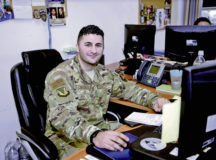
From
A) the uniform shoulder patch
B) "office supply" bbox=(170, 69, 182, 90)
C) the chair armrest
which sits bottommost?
the chair armrest

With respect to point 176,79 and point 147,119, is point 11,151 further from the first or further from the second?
point 176,79

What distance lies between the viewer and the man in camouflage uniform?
3.89 ft

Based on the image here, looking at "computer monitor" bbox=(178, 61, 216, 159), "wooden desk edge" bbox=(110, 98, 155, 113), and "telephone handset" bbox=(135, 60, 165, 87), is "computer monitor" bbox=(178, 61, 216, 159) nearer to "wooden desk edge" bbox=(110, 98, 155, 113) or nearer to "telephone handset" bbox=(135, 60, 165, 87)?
"wooden desk edge" bbox=(110, 98, 155, 113)

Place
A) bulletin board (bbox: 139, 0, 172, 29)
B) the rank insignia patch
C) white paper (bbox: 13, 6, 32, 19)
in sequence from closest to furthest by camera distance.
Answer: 1. the rank insignia patch
2. white paper (bbox: 13, 6, 32, 19)
3. bulletin board (bbox: 139, 0, 172, 29)

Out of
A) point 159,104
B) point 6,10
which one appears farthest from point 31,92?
point 6,10

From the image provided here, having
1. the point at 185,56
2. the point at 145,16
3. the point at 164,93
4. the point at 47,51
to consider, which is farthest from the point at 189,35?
the point at 145,16

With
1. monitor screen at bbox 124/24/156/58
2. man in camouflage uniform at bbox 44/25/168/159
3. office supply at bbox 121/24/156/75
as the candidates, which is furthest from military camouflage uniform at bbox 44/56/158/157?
monitor screen at bbox 124/24/156/58

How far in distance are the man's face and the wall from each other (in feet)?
3.06

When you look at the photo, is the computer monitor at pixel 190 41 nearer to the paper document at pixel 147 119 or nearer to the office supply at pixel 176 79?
the office supply at pixel 176 79

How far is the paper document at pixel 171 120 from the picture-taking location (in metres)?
0.72

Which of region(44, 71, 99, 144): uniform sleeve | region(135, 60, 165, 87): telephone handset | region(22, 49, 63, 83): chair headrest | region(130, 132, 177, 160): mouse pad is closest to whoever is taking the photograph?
region(130, 132, 177, 160): mouse pad

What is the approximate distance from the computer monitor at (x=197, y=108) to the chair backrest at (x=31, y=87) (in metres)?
0.88

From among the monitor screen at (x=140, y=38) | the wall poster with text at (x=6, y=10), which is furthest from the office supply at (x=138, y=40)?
the wall poster with text at (x=6, y=10)

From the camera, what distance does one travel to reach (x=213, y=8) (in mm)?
4734
